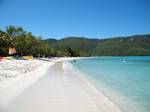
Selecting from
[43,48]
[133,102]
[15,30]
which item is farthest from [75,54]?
[133,102]

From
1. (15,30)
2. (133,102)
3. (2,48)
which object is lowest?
(133,102)

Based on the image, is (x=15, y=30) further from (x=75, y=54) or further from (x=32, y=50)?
(x=75, y=54)

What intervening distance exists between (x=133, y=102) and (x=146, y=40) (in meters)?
200

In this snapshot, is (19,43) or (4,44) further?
(19,43)

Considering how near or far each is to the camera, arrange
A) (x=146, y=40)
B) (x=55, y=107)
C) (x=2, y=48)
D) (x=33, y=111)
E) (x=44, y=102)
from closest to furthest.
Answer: (x=33, y=111) < (x=55, y=107) < (x=44, y=102) < (x=2, y=48) < (x=146, y=40)

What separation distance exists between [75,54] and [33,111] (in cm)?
13105

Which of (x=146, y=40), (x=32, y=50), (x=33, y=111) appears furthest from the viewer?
(x=146, y=40)

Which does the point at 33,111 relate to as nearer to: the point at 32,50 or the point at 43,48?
the point at 32,50

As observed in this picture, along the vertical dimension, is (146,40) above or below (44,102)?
above

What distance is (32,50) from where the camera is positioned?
242 ft

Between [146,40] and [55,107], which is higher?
[146,40]

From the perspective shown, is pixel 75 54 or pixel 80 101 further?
pixel 75 54

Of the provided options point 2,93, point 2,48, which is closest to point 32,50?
point 2,48

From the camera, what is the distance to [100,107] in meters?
7.74
